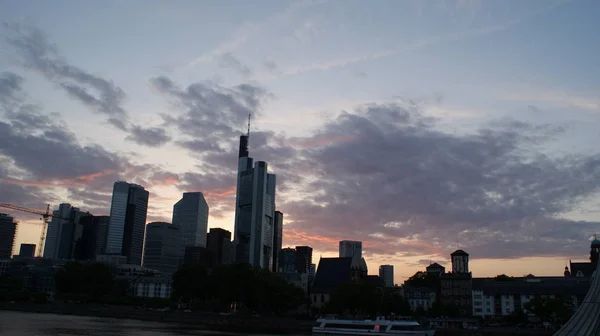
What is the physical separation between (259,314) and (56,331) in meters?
80.4

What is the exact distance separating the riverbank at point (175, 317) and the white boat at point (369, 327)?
8154 millimetres

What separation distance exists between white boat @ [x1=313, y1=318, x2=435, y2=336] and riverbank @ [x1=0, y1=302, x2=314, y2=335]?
26.8 feet

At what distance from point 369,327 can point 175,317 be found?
55109 millimetres

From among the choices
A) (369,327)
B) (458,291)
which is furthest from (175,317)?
(458,291)

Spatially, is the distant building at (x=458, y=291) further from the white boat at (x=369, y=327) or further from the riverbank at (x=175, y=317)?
the white boat at (x=369, y=327)

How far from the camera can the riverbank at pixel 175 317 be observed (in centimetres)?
12975

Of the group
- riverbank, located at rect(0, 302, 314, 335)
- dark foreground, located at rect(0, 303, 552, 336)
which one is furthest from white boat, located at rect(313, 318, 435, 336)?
riverbank, located at rect(0, 302, 314, 335)

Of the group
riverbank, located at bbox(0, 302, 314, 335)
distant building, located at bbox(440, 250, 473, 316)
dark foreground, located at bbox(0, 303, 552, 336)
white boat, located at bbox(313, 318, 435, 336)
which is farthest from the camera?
distant building, located at bbox(440, 250, 473, 316)

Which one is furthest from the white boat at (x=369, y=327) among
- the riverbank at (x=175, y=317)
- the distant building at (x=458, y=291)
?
the distant building at (x=458, y=291)

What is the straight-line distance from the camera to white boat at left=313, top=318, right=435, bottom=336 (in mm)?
108062

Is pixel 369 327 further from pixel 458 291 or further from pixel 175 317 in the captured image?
pixel 458 291

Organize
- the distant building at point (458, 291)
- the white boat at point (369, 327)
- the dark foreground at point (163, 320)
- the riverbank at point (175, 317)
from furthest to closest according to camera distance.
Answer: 1. the distant building at point (458, 291)
2. the riverbank at point (175, 317)
3. the dark foreground at point (163, 320)
4. the white boat at point (369, 327)

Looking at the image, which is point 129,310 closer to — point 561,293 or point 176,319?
point 176,319

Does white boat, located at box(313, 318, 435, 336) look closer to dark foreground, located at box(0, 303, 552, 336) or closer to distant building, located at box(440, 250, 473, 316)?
dark foreground, located at box(0, 303, 552, 336)
